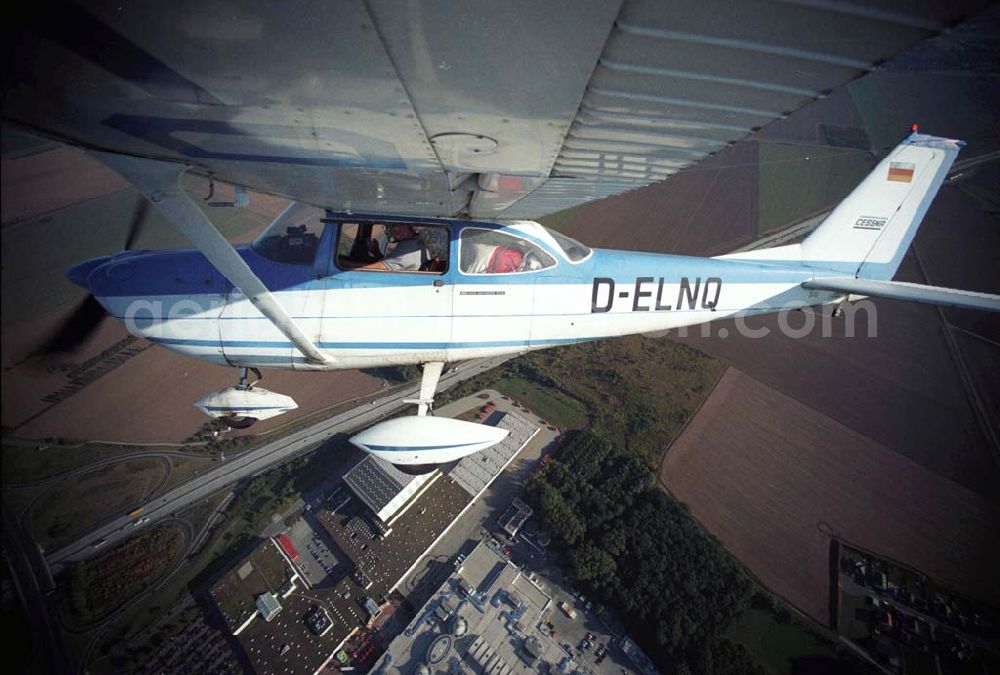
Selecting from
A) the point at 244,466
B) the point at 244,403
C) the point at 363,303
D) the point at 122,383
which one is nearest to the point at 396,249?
the point at 363,303

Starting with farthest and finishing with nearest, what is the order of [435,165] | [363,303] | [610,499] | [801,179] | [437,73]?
[801,179], [610,499], [363,303], [435,165], [437,73]

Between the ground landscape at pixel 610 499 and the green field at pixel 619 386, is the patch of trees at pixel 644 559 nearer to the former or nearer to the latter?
the ground landscape at pixel 610 499

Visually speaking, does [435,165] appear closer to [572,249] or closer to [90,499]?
[572,249]

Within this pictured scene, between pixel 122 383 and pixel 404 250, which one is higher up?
pixel 404 250

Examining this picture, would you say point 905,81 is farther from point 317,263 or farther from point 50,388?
point 50,388

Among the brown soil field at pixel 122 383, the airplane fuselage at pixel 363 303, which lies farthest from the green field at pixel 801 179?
the brown soil field at pixel 122 383

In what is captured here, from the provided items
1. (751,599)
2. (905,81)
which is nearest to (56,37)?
(751,599)
